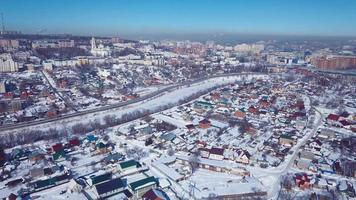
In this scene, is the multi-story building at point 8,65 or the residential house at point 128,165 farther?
A: the multi-story building at point 8,65

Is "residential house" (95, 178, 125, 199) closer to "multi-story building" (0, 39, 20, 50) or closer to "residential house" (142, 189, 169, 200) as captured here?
"residential house" (142, 189, 169, 200)

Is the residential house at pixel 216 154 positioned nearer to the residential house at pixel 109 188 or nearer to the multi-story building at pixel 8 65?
the residential house at pixel 109 188

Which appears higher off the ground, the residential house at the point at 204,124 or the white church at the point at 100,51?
the white church at the point at 100,51

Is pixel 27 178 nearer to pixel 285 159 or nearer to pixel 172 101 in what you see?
pixel 285 159

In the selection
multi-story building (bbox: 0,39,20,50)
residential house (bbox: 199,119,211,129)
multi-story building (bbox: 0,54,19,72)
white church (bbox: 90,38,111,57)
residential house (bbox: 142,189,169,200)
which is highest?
multi-story building (bbox: 0,39,20,50)

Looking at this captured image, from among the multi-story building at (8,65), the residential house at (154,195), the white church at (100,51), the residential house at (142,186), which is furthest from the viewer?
the white church at (100,51)

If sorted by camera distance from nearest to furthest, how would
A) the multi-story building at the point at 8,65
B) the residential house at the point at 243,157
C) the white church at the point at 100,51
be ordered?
the residential house at the point at 243,157, the multi-story building at the point at 8,65, the white church at the point at 100,51

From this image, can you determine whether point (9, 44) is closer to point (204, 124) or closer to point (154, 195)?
point (204, 124)

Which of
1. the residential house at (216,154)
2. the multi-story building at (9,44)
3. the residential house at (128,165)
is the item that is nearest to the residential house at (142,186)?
the residential house at (128,165)

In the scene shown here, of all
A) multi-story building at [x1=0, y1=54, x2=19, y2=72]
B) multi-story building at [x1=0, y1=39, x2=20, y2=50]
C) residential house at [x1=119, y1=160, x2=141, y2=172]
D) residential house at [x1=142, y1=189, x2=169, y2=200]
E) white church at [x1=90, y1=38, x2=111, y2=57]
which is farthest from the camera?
white church at [x1=90, y1=38, x2=111, y2=57]

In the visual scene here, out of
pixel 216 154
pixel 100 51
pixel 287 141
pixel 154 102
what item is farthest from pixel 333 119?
pixel 100 51

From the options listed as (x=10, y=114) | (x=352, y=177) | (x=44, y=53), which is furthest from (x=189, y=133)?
(x=44, y=53)

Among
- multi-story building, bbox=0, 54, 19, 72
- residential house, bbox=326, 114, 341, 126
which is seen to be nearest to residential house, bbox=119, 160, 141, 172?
residential house, bbox=326, 114, 341, 126
